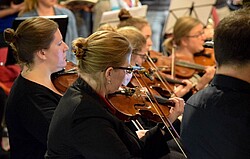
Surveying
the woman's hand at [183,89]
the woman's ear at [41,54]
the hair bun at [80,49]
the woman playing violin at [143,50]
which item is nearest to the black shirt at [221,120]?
the hair bun at [80,49]

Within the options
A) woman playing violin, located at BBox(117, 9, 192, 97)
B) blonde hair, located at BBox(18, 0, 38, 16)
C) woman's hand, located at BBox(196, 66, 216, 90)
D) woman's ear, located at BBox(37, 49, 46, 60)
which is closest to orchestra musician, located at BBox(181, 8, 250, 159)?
woman's ear, located at BBox(37, 49, 46, 60)

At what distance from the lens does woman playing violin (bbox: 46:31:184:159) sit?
1.53 meters

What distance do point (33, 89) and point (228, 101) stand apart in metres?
1.02

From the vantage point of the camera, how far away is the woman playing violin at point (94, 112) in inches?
60.4

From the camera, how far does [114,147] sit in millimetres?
1543

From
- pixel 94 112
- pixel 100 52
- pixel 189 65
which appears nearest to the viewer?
pixel 94 112

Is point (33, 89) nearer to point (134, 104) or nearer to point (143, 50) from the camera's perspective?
point (134, 104)

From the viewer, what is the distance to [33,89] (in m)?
2.06

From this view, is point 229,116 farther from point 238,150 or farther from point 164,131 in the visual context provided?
point 164,131

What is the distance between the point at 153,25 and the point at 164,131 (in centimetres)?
287

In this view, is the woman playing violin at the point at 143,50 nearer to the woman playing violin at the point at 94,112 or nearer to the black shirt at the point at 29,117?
the black shirt at the point at 29,117

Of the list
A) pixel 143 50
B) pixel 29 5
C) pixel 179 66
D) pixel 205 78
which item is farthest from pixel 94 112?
pixel 29 5

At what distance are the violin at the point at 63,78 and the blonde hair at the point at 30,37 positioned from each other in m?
0.20

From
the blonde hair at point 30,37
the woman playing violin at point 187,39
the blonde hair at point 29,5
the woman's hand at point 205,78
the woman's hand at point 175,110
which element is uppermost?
the blonde hair at point 30,37
